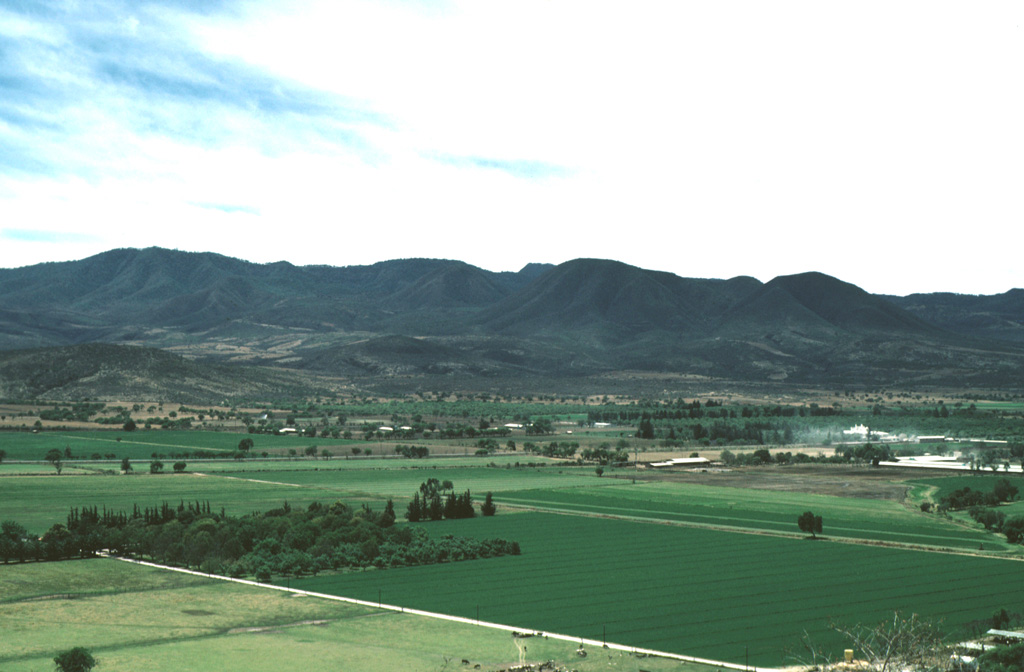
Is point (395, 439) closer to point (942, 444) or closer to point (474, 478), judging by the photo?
point (474, 478)

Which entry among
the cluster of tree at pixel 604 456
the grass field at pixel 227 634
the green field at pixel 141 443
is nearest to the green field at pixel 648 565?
the grass field at pixel 227 634

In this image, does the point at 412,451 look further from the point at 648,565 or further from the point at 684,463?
the point at 648,565

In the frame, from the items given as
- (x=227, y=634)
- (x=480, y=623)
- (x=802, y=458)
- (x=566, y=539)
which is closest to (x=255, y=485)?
(x=566, y=539)

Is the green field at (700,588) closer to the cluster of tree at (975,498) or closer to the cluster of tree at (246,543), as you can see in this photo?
the cluster of tree at (246,543)

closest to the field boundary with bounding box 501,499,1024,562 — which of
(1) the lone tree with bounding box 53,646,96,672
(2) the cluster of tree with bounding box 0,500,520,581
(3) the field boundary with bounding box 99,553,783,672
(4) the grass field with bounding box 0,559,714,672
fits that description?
(2) the cluster of tree with bounding box 0,500,520,581

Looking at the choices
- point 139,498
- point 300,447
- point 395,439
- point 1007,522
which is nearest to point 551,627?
point 1007,522

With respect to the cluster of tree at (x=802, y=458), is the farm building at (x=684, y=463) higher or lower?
lower

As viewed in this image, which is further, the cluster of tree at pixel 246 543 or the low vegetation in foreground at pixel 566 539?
the cluster of tree at pixel 246 543
